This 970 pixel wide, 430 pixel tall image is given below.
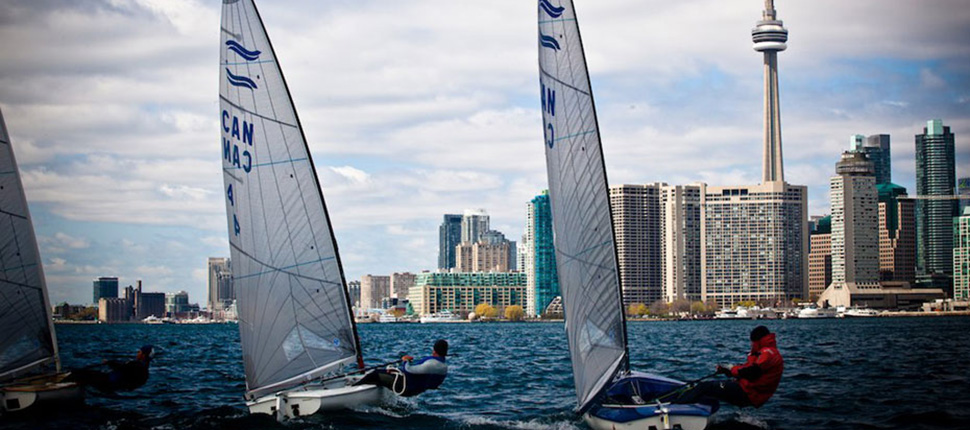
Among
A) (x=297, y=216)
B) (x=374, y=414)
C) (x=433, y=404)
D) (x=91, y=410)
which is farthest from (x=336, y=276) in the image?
(x=91, y=410)

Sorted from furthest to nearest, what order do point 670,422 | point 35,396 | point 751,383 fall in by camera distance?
point 35,396, point 751,383, point 670,422

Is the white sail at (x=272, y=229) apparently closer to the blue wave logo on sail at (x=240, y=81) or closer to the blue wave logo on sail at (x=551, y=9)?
the blue wave logo on sail at (x=240, y=81)

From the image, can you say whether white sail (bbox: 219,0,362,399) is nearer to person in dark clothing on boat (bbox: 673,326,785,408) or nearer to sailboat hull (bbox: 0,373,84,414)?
sailboat hull (bbox: 0,373,84,414)

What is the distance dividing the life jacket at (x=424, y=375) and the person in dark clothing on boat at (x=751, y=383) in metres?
5.51

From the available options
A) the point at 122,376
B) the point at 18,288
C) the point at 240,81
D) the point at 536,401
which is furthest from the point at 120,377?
the point at 536,401

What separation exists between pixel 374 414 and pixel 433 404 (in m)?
4.47

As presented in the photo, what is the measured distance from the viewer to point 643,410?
2083 centimetres

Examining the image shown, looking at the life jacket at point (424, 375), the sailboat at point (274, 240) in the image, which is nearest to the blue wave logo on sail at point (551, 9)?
the sailboat at point (274, 240)

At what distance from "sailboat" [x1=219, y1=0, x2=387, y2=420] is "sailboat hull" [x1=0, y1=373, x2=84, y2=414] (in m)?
4.33

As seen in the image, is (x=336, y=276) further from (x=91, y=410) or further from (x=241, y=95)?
(x=91, y=410)

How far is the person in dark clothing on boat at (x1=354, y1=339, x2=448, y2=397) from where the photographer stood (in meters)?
24.5

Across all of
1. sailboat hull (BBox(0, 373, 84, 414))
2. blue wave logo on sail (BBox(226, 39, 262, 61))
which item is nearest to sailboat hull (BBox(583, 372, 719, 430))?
blue wave logo on sail (BBox(226, 39, 262, 61))

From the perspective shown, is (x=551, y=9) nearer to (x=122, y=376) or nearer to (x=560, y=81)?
(x=560, y=81)

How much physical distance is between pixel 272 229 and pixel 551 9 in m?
7.74
